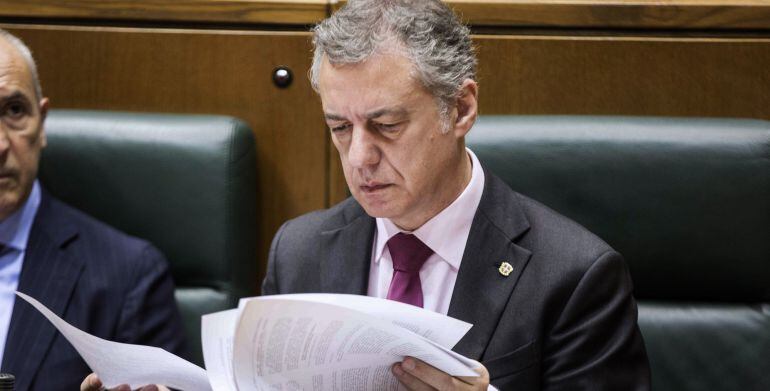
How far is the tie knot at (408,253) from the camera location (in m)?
1.43

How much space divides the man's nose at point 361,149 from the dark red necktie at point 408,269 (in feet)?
0.55

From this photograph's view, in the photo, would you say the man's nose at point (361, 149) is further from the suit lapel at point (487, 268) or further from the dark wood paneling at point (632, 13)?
the dark wood paneling at point (632, 13)

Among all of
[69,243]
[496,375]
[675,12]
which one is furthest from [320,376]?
[675,12]

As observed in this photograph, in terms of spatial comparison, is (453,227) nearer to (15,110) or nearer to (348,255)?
(348,255)

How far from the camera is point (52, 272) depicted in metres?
1.76

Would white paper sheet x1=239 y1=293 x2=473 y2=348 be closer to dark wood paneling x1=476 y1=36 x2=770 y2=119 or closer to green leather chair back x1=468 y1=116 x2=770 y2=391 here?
green leather chair back x1=468 y1=116 x2=770 y2=391

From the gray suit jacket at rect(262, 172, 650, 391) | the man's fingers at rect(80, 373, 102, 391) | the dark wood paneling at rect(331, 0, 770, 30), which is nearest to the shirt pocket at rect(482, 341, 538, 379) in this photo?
the gray suit jacket at rect(262, 172, 650, 391)

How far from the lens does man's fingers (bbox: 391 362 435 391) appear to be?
3.73 ft

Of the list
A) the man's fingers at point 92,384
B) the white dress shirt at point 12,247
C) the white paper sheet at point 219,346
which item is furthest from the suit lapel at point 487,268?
the white dress shirt at point 12,247

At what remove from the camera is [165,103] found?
201cm

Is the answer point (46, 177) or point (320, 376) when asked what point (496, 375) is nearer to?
point (320, 376)

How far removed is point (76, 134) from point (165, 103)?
21 cm

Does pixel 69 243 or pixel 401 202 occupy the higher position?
pixel 401 202

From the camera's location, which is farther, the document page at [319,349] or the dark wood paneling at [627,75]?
the dark wood paneling at [627,75]
